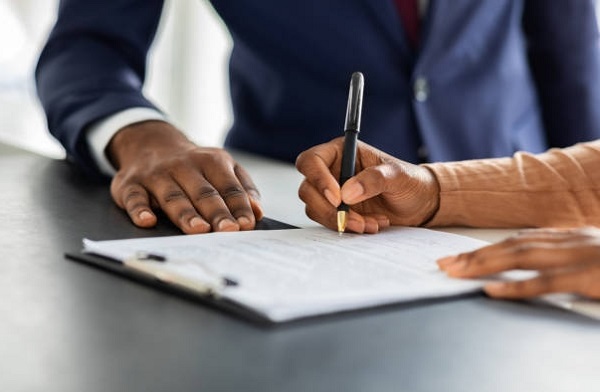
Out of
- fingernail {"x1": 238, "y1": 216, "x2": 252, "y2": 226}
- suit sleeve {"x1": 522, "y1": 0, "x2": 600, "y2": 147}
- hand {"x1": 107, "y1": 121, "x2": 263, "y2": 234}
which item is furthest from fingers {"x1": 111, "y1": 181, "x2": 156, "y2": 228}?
suit sleeve {"x1": 522, "y1": 0, "x2": 600, "y2": 147}

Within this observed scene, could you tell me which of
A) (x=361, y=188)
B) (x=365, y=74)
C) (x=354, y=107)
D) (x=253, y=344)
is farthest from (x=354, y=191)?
(x=365, y=74)

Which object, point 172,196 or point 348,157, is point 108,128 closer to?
point 172,196

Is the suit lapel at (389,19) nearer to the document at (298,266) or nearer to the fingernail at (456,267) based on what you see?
the document at (298,266)

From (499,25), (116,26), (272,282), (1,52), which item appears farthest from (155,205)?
(1,52)

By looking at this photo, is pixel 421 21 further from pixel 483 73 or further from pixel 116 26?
pixel 116 26

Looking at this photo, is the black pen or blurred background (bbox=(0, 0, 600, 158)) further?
blurred background (bbox=(0, 0, 600, 158))

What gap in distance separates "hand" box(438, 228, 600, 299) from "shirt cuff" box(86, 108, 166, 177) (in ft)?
2.08

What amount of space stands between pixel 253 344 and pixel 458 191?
0.55 metres

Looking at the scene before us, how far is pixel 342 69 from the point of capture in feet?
5.30

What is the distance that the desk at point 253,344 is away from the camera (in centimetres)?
61

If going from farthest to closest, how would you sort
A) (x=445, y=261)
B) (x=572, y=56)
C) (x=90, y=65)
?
(x=572, y=56), (x=90, y=65), (x=445, y=261)

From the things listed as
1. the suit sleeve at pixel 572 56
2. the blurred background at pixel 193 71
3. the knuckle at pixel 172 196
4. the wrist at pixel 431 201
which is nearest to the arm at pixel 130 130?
the knuckle at pixel 172 196

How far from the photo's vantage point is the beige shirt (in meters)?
1.15

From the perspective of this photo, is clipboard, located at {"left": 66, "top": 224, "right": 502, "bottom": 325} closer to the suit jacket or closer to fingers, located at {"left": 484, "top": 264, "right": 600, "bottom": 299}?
fingers, located at {"left": 484, "top": 264, "right": 600, "bottom": 299}
